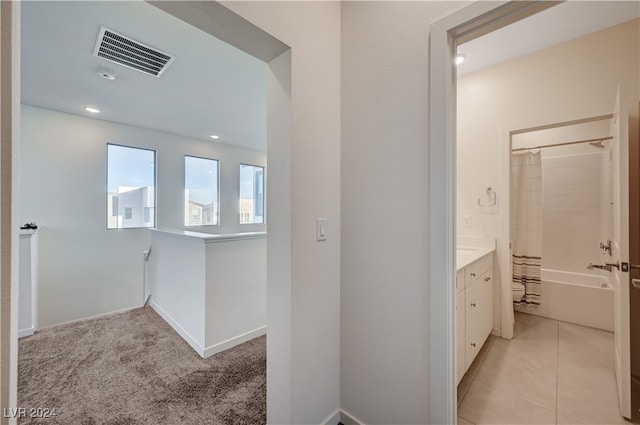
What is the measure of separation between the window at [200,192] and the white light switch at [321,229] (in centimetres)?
408

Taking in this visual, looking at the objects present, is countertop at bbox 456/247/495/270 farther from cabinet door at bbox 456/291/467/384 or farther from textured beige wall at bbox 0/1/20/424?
textured beige wall at bbox 0/1/20/424

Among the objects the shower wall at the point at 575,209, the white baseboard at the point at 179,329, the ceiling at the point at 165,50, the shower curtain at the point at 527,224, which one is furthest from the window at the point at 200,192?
the shower wall at the point at 575,209

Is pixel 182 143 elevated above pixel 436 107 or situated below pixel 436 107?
above

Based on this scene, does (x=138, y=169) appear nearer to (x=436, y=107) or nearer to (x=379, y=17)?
(x=379, y=17)

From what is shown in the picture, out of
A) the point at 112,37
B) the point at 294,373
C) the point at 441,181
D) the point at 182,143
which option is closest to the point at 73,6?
the point at 112,37

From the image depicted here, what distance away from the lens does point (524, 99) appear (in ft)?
7.98

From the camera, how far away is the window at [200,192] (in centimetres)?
465

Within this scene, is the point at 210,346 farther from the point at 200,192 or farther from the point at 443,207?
the point at 200,192

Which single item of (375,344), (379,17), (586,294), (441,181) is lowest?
(586,294)

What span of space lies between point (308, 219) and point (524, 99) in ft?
8.57

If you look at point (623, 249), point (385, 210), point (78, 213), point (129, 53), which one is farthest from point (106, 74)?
point (623, 249)

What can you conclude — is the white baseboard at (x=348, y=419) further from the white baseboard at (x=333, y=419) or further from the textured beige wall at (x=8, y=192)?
the textured beige wall at (x=8, y=192)

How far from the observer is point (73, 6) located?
1.59 metres

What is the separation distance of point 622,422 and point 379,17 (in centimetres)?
274
